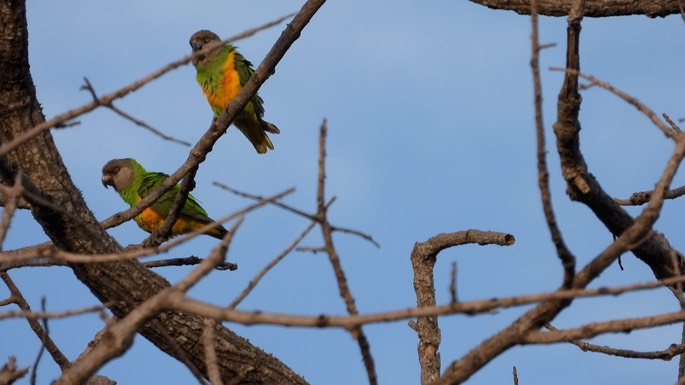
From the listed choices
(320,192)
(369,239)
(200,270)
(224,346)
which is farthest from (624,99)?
(224,346)

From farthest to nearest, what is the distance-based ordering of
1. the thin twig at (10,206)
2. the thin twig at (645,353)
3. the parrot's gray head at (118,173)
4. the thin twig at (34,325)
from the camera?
1. the parrot's gray head at (118,173)
2. the thin twig at (34,325)
3. the thin twig at (645,353)
4. the thin twig at (10,206)

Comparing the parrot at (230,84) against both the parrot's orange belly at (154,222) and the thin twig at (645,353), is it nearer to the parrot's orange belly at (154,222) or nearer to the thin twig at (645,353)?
the parrot's orange belly at (154,222)

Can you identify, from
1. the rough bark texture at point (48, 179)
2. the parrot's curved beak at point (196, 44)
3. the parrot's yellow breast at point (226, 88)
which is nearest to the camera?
the rough bark texture at point (48, 179)

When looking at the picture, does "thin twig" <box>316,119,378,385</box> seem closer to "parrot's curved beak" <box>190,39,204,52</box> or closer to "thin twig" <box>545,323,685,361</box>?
"thin twig" <box>545,323,685,361</box>

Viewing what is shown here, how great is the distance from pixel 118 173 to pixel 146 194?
→ 1100 millimetres

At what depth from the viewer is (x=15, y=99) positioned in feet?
A: 12.8

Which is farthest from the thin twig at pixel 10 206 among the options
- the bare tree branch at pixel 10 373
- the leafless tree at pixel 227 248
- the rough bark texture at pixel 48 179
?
the rough bark texture at pixel 48 179

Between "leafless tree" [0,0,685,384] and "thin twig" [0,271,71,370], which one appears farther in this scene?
"thin twig" [0,271,71,370]

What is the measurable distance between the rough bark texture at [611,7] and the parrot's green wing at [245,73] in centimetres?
378

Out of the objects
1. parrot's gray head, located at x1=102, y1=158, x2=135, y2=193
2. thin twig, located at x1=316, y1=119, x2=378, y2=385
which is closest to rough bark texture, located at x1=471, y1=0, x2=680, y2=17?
thin twig, located at x1=316, y1=119, x2=378, y2=385

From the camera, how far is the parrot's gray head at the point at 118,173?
8.99m

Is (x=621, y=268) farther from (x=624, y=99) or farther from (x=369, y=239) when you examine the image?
(x=369, y=239)

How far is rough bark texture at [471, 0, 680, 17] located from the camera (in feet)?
15.8

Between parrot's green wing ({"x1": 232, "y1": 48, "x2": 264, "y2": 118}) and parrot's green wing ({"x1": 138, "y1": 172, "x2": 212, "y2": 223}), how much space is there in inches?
39.3
